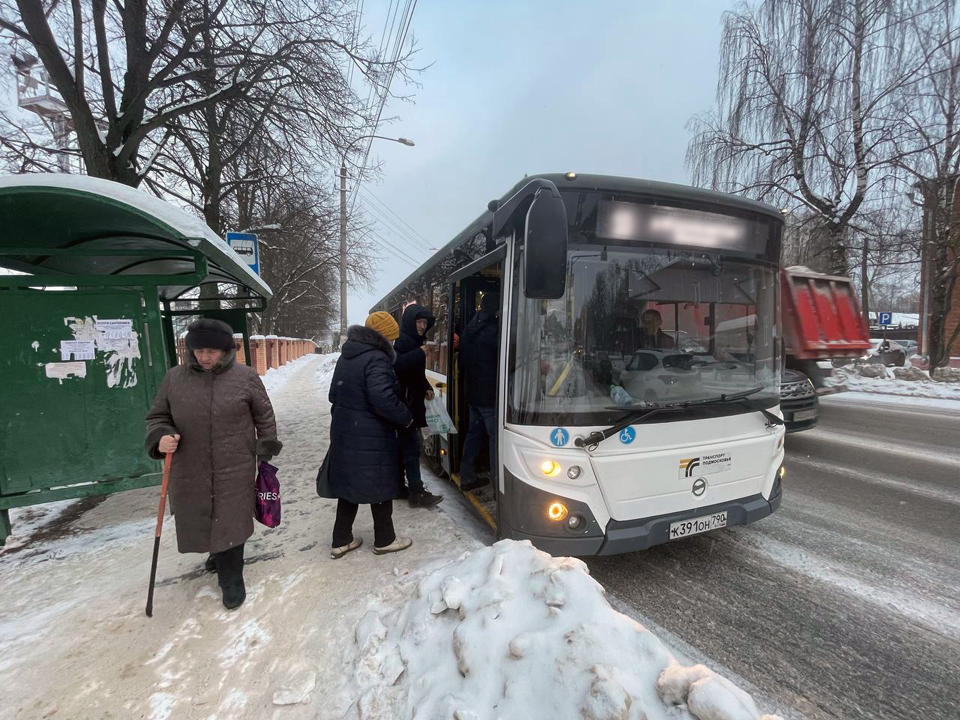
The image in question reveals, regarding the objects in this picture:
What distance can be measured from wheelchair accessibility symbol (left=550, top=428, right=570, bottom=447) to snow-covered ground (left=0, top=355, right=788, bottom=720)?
65 cm

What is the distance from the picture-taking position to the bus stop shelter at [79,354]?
396 cm

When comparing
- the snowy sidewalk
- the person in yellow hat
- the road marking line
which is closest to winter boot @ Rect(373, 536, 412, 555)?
the snowy sidewalk

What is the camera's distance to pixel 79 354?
13.6 ft

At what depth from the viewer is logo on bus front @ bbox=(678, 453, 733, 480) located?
3.11m

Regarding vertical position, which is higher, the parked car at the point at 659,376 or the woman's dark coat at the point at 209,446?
the parked car at the point at 659,376

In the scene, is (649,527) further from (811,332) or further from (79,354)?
(811,332)

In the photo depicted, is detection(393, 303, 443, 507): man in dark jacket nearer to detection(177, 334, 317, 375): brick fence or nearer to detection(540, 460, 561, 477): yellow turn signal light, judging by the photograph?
detection(540, 460, 561, 477): yellow turn signal light

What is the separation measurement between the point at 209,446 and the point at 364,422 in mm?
983

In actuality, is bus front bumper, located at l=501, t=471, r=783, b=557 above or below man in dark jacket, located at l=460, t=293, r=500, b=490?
below

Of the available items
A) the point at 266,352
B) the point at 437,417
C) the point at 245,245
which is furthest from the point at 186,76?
the point at 266,352

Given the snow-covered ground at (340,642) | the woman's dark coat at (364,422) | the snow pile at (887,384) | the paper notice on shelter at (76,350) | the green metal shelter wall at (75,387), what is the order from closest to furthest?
the snow-covered ground at (340,642) → the woman's dark coat at (364,422) → the green metal shelter wall at (75,387) → the paper notice on shelter at (76,350) → the snow pile at (887,384)

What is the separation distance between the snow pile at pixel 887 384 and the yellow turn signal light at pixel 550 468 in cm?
1212

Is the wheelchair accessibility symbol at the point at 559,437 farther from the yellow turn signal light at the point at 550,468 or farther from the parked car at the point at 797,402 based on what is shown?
the parked car at the point at 797,402

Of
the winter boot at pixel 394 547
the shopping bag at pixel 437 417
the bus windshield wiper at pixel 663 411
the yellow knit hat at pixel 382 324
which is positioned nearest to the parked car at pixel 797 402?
the bus windshield wiper at pixel 663 411
